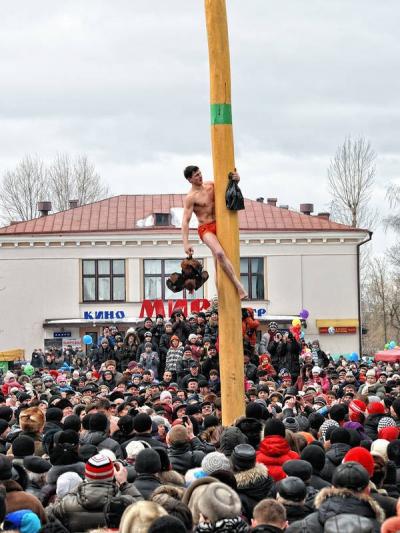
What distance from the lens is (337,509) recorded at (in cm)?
701

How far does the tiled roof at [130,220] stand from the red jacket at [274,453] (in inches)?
1754

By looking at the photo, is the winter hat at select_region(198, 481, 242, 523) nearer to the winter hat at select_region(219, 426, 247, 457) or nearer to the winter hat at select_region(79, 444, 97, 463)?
the winter hat at select_region(219, 426, 247, 457)

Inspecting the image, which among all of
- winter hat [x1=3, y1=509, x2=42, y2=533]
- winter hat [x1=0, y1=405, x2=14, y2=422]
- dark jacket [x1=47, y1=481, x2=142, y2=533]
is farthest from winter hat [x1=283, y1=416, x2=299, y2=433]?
winter hat [x1=3, y1=509, x2=42, y2=533]

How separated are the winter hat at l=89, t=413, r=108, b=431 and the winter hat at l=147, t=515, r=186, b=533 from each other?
17.6ft

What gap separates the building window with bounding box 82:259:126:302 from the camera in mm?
54125

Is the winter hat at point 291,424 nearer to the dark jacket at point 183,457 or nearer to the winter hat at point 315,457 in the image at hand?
the dark jacket at point 183,457

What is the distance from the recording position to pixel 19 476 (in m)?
8.98

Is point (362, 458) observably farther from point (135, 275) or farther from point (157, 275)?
point (157, 275)

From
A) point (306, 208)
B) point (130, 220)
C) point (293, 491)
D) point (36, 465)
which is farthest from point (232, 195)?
point (306, 208)

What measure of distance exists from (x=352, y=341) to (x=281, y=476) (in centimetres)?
4507

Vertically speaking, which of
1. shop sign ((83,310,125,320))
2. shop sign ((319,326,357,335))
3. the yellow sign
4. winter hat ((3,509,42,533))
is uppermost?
shop sign ((83,310,125,320))

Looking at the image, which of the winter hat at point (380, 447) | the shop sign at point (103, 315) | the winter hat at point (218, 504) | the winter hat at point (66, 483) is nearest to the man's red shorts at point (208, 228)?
the winter hat at point (380, 447)

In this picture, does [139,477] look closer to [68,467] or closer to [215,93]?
[68,467]

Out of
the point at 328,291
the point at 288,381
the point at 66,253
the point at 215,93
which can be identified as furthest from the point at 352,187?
the point at 215,93
